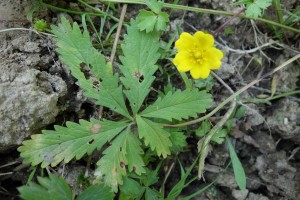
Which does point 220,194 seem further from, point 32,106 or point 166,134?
point 32,106

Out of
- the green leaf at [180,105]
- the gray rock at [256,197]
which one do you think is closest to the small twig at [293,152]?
the gray rock at [256,197]

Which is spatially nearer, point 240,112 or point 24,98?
point 24,98

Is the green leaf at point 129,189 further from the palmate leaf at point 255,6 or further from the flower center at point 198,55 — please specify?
the palmate leaf at point 255,6

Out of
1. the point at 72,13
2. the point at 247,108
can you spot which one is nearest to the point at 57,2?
the point at 72,13

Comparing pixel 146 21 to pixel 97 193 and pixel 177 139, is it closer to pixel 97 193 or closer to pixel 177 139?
pixel 177 139

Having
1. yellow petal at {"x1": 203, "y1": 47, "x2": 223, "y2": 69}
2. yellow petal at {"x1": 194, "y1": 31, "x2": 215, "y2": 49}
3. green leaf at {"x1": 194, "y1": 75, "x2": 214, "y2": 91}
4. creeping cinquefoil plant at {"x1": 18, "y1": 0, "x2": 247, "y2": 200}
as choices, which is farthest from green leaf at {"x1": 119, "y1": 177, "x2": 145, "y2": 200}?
yellow petal at {"x1": 194, "y1": 31, "x2": 215, "y2": 49}

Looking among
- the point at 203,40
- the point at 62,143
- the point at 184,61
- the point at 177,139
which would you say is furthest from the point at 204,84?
the point at 62,143
